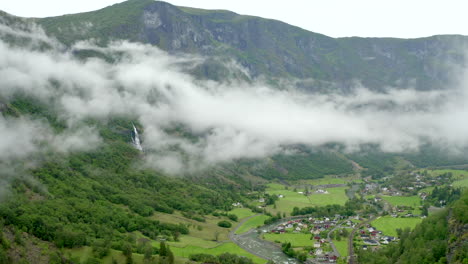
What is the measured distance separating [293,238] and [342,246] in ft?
71.3

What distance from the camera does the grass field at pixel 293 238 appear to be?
15100cm

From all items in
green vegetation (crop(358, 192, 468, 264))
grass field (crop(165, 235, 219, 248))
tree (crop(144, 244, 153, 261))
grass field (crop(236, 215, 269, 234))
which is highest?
green vegetation (crop(358, 192, 468, 264))

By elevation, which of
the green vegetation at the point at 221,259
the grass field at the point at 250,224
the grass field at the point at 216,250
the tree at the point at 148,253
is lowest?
the grass field at the point at 250,224

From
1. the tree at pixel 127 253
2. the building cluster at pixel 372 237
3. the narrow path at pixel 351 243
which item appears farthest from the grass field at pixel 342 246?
the tree at pixel 127 253

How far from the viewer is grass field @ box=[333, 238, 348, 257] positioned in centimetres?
13725

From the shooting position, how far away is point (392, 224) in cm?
17088

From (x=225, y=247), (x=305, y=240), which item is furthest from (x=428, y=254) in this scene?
(x=225, y=247)

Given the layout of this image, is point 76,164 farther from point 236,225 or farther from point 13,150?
point 236,225

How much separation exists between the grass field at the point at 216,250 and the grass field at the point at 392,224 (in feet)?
198

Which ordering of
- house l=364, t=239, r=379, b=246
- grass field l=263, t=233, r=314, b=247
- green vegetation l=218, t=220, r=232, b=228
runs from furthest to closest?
green vegetation l=218, t=220, r=232, b=228, grass field l=263, t=233, r=314, b=247, house l=364, t=239, r=379, b=246

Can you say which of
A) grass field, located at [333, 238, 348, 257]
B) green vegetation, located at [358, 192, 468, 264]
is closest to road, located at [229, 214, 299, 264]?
grass field, located at [333, 238, 348, 257]

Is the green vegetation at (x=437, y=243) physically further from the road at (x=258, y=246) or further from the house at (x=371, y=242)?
the road at (x=258, y=246)

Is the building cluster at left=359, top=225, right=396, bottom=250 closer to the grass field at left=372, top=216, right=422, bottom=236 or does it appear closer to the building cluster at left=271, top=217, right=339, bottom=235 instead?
the grass field at left=372, top=216, right=422, bottom=236

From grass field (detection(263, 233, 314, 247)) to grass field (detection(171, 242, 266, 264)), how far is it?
19.0 meters
